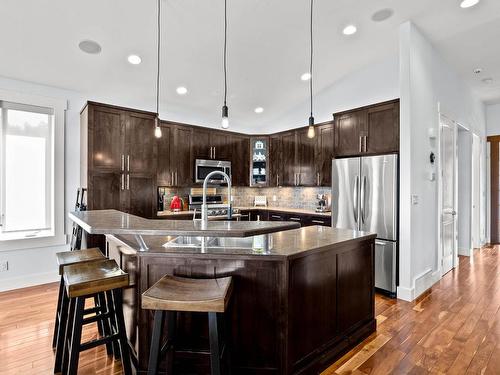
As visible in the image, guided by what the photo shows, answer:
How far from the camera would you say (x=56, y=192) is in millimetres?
4012

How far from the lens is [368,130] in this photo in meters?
3.92

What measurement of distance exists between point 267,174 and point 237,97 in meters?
1.63

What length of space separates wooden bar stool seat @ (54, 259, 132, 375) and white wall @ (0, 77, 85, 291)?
2403mm

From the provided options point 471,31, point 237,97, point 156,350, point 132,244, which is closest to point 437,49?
point 471,31

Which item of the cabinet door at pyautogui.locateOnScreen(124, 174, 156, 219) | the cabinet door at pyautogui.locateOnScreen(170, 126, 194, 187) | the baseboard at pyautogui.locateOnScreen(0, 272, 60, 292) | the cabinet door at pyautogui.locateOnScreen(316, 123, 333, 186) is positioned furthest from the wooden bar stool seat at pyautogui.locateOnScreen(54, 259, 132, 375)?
the cabinet door at pyautogui.locateOnScreen(316, 123, 333, 186)

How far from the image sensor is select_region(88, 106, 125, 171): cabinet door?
3.81m

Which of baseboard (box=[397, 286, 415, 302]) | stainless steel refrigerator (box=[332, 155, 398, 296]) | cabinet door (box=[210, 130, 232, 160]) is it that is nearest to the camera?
baseboard (box=[397, 286, 415, 302])

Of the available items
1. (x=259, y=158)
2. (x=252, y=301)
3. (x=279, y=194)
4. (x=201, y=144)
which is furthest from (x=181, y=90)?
(x=252, y=301)

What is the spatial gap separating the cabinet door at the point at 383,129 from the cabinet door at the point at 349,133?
13 centimetres

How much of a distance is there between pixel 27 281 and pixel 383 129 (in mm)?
5052

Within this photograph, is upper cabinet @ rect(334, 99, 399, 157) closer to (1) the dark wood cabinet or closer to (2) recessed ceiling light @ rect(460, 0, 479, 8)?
(2) recessed ceiling light @ rect(460, 0, 479, 8)

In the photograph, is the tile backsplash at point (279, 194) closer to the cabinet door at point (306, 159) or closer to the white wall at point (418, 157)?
the cabinet door at point (306, 159)

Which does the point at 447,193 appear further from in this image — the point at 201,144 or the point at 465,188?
the point at 201,144

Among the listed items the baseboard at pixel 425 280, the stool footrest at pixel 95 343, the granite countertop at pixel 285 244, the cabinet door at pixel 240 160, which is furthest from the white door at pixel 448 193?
the stool footrest at pixel 95 343
